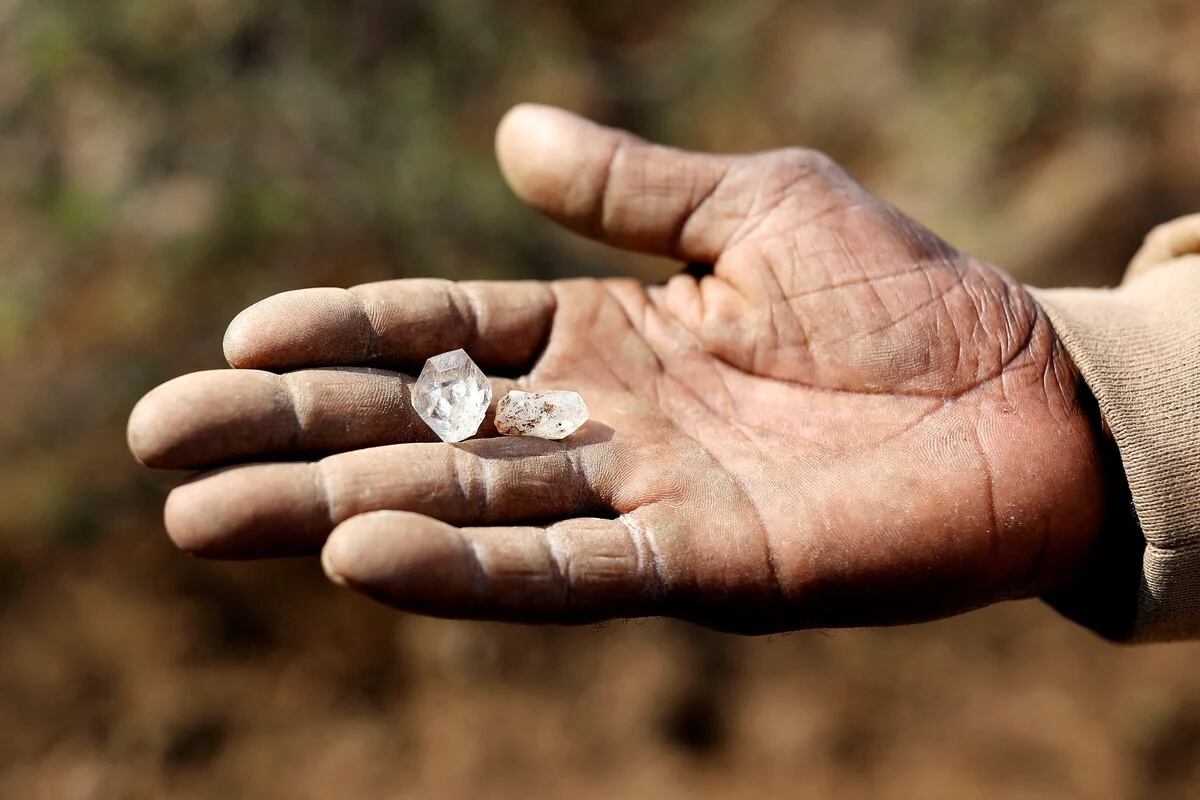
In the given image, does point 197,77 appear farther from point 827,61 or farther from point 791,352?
point 827,61

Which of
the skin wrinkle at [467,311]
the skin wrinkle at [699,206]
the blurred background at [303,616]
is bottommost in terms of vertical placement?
the blurred background at [303,616]

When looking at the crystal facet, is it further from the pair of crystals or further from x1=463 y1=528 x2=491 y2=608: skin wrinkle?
x1=463 y1=528 x2=491 y2=608: skin wrinkle

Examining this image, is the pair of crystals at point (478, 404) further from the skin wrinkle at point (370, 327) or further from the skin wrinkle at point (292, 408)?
the skin wrinkle at point (292, 408)

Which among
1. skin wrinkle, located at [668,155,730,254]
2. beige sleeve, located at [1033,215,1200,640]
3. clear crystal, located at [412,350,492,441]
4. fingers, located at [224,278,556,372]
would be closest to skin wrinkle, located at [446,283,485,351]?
fingers, located at [224,278,556,372]

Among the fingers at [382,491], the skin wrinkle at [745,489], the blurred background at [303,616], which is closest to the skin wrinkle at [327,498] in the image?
the fingers at [382,491]

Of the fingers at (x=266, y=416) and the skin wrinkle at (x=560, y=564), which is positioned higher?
the fingers at (x=266, y=416)

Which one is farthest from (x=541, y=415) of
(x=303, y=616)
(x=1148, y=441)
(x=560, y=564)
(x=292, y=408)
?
(x=303, y=616)

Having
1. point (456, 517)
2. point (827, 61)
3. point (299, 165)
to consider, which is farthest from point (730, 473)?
point (827, 61)
